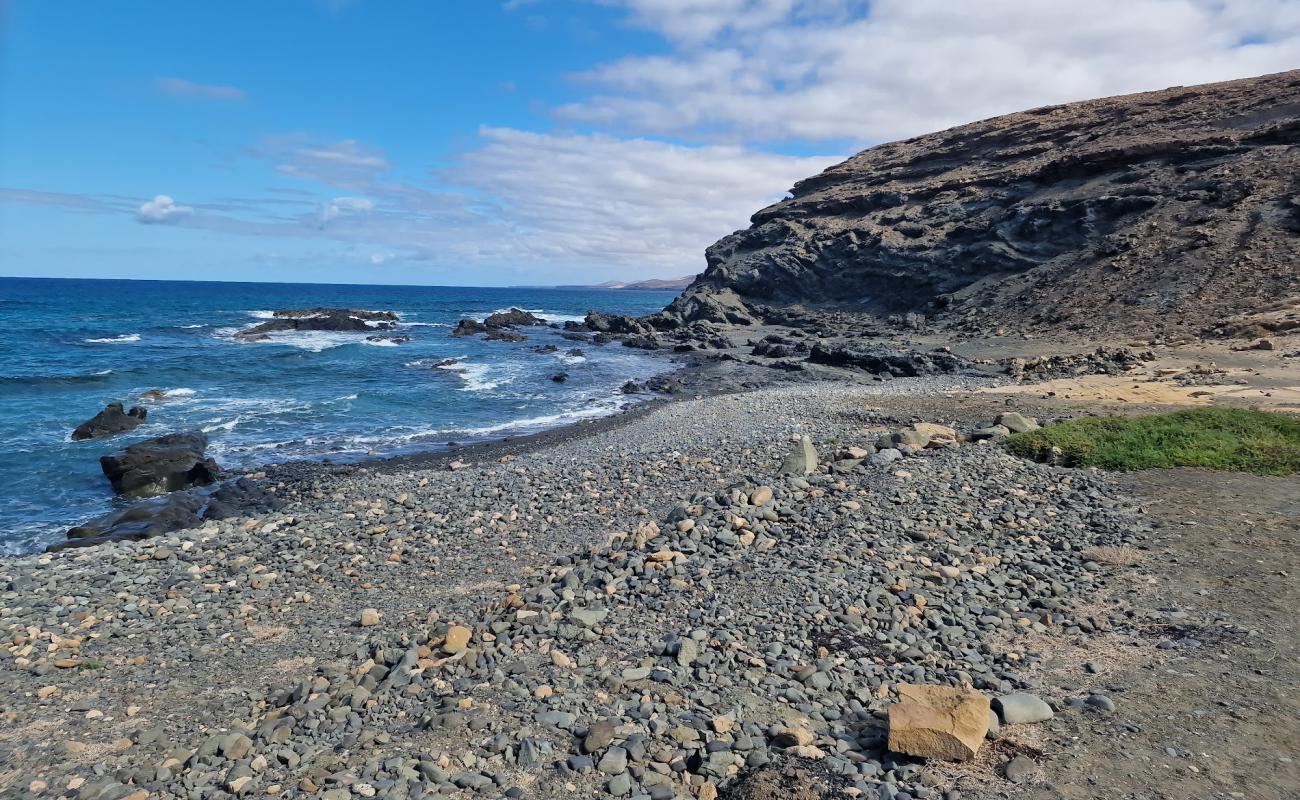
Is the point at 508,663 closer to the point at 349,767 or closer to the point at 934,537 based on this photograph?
the point at 349,767

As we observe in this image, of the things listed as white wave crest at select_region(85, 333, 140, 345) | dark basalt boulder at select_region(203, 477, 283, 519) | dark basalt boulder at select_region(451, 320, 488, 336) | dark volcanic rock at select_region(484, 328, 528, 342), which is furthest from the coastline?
dark basalt boulder at select_region(451, 320, 488, 336)

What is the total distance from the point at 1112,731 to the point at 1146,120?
53.1m

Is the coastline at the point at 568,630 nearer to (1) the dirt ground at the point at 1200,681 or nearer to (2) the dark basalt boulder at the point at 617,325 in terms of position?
(1) the dirt ground at the point at 1200,681

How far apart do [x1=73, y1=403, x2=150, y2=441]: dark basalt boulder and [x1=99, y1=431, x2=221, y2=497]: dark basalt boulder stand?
181 inches

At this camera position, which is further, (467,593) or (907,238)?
(907,238)

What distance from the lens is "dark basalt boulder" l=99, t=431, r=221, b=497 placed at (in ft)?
58.3

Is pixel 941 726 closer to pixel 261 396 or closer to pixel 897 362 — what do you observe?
pixel 897 362

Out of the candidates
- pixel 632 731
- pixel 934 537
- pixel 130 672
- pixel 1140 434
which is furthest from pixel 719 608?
pixel 1140 434

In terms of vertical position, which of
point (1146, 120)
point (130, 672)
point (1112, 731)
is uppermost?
point (1146, 120)

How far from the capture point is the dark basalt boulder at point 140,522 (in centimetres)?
1423

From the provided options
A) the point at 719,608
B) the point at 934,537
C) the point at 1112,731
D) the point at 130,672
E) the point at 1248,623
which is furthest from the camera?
the point at 934,537

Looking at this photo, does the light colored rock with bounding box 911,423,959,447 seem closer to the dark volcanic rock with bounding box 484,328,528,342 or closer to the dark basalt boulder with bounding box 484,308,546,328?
the dark volcanic rock with bounding box 484,328,528,342

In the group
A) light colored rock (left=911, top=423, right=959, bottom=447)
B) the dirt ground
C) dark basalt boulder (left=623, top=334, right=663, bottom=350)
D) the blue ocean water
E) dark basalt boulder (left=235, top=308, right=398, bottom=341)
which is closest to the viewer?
the dirt ground

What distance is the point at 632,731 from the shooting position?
5867 mm
